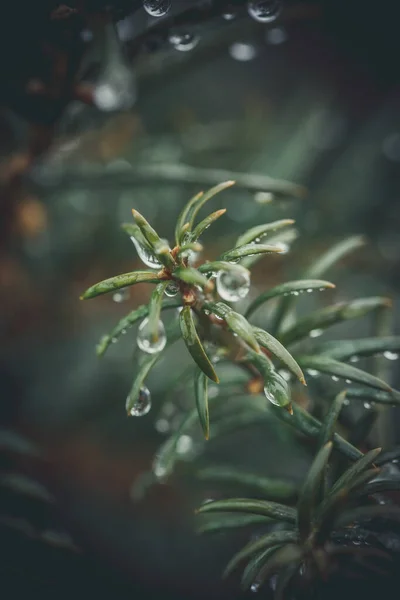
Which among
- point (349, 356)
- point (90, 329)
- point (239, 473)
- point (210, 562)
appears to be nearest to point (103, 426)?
point (90, 329)

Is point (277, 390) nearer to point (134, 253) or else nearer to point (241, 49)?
point (134, 253)

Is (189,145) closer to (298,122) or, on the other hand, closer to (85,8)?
(298,122)

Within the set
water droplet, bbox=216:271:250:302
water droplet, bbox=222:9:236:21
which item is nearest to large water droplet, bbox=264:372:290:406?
water droplet, bbox=216:271:250:302

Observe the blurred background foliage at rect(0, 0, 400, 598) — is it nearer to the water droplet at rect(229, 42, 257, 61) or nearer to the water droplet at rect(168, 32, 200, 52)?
the water droplet at rect(229, 42, 257, 61)

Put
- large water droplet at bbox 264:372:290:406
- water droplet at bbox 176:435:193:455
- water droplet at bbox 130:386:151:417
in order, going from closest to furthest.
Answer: large water droplet at bbox 264:372:290:406 → water droplet at bbox 130:386:151:417 → water droplet at bbox 176:435:193:455

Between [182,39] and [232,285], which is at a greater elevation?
[182,39]

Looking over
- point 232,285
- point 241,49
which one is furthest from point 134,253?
point 232,285
